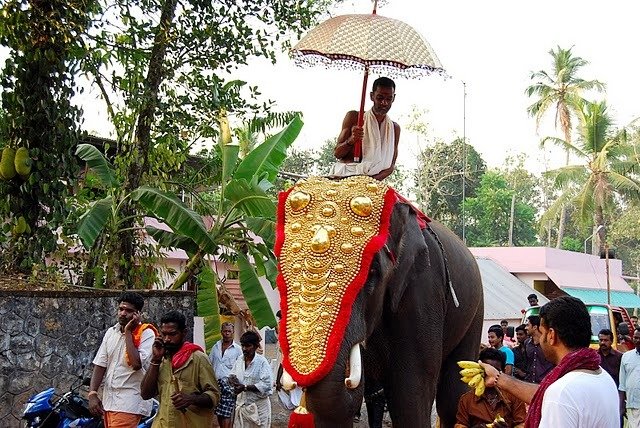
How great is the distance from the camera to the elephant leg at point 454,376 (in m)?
7.06

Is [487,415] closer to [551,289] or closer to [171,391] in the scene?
[171,391]

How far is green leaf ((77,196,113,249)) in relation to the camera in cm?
Answer: 1047

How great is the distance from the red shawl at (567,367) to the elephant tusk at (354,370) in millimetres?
1367

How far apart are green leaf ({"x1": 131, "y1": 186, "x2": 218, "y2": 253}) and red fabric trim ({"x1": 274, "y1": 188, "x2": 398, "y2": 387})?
16.5 ft

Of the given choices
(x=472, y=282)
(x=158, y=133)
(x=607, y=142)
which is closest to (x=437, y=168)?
(x=607, y=142)

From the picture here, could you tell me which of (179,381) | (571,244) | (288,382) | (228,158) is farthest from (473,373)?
(571,244)

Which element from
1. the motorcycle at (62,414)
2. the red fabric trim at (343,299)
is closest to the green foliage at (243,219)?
the motorcycle at (62,414)

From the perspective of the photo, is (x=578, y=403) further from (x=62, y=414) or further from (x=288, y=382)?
(x=62, y=414)

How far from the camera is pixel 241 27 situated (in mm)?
12312

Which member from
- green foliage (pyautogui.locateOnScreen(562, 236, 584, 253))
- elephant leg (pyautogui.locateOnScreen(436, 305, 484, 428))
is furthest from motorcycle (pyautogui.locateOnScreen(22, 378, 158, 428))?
green foliage (pyautogui.locateOnScreen(562, 236, 584, 253))

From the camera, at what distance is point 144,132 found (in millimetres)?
12469

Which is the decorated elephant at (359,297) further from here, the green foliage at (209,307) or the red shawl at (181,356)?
the green foliage at (209,307)

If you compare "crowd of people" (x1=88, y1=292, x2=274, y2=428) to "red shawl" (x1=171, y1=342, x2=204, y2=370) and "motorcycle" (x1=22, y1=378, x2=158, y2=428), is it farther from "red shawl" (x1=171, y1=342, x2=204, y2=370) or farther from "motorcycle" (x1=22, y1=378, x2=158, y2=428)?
"motorcycle" (x1=22, y1=378, x2=158, y2=428)

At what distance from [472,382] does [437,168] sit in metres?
38.1
